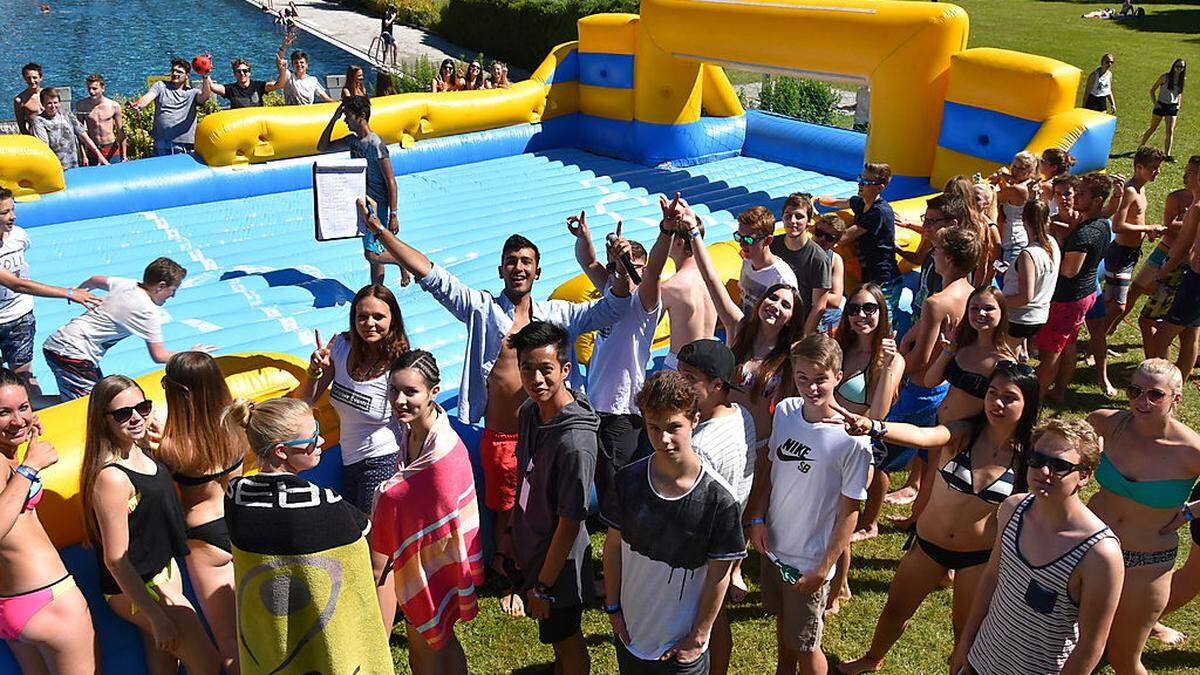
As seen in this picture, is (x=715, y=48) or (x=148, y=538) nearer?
(x=148, y=538)

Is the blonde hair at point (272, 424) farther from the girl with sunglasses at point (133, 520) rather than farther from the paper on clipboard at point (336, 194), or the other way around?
the paper on clipboard at point (336, 194)

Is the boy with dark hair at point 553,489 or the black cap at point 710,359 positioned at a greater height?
the black cap at point 710,359

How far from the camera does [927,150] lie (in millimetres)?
8016

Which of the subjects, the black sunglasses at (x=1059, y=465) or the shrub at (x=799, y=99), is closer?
the black sunglasses at (x=1059, y=465)

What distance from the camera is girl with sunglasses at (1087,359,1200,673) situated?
3.17m

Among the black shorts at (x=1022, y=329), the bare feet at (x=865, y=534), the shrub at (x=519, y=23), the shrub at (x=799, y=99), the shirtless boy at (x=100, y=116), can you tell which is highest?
the black shorts at (x=1022, y=329)

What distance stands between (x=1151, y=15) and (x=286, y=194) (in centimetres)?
2485

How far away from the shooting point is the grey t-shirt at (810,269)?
15.5 ft

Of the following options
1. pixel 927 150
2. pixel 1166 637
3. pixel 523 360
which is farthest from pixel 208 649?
pixel 927 150

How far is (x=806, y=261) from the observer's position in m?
4.73

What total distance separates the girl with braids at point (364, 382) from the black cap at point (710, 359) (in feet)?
3.84

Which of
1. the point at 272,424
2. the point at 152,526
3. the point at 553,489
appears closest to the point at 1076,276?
the point at 553,489

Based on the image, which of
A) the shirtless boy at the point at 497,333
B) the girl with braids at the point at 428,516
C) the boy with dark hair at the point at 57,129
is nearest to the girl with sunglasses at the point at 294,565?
the girl with braids at the point at 428,516

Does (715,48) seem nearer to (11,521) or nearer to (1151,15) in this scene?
(11,521)
